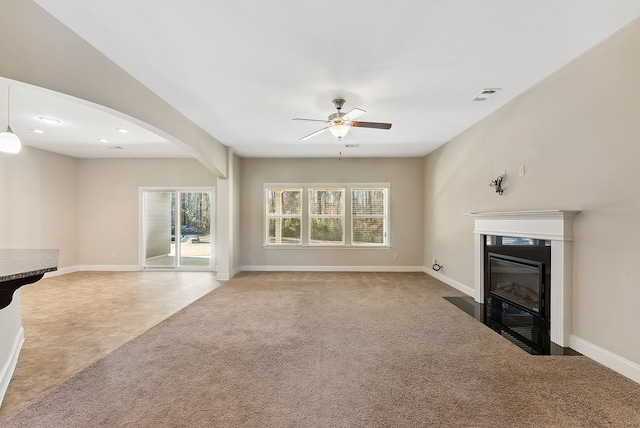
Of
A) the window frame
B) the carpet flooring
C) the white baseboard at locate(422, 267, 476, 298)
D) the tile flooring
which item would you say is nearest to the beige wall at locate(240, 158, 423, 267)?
the window frame

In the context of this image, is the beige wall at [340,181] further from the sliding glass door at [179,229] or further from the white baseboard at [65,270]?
the white baseboard at [65,270]

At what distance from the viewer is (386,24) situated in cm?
228

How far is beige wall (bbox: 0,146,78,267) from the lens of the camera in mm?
5758

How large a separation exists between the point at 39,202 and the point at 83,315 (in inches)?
156

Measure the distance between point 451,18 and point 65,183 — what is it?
8334 millimetres

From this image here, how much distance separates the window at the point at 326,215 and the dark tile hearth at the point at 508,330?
290cm

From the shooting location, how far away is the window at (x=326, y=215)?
7.30 m

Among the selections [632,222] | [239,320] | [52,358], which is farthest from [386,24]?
[52,358]

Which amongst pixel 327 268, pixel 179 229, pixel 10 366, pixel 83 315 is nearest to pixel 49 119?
pixel 83 315

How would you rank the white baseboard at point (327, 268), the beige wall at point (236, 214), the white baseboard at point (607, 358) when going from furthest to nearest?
the white baseboard at point (327, 268)
the beige wall at point (236, 214)
the white baseboard at point (607, 358)

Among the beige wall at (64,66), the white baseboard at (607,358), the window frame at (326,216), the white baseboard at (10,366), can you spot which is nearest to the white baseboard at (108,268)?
the window frame at (326,216)

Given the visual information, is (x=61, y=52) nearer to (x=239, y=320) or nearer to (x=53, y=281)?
(x=239, y=320)

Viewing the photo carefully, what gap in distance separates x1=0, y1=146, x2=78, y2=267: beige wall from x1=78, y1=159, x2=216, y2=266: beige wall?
203 mm

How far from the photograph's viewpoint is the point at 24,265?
1.57m
